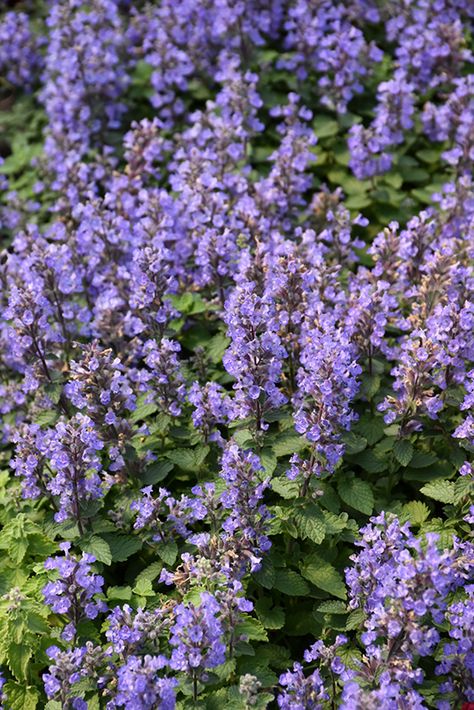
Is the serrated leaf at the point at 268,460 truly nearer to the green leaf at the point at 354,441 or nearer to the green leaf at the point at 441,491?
the green leaf at the point at 354,441

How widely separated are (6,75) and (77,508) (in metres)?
7.38

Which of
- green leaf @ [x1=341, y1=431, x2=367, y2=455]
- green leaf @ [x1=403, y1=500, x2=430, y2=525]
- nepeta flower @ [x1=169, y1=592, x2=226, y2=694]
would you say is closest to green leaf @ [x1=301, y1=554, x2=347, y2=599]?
green leaf @ [x1=403, y1=500, x2=430, y2=525]

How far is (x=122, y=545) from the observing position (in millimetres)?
5250

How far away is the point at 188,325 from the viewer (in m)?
6.66

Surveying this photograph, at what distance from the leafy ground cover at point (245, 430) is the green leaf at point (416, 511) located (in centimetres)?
3

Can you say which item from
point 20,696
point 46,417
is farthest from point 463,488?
point 20,696

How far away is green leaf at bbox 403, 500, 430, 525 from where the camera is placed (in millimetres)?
5363

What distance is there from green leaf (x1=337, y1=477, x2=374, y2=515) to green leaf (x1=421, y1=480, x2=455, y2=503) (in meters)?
0.34

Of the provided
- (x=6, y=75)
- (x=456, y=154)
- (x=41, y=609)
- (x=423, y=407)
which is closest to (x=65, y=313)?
(x=41, y=609)

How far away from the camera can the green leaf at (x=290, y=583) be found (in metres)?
5.03

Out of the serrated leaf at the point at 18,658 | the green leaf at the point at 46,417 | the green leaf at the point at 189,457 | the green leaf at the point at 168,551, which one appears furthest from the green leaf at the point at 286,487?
the serrated leaf at the point at 18,658

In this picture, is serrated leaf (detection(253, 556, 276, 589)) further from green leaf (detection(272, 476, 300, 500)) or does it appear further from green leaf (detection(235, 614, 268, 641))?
green leaf (detection(272, 476, 300, 500))

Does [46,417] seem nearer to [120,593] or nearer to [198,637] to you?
[120,593]

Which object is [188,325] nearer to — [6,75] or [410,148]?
[410,148]
